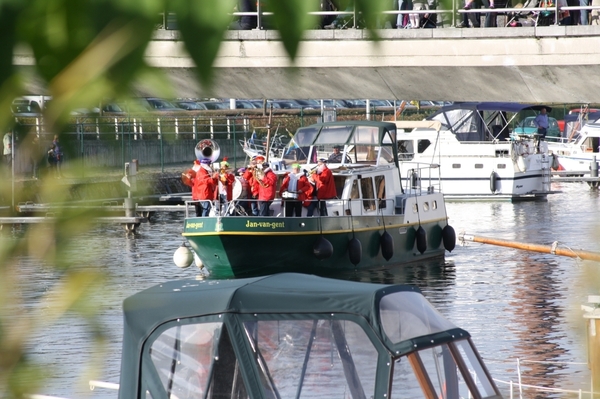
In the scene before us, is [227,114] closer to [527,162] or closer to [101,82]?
[527,162]

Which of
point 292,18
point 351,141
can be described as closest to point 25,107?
point 292,18

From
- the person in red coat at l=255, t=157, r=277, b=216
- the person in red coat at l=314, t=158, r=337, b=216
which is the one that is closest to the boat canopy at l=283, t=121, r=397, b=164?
the person in red coat at l=314, t=158, r=337, b=216

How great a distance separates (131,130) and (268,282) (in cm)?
662

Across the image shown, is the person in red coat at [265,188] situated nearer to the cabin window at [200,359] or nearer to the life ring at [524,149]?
the cabin window at [200,359]

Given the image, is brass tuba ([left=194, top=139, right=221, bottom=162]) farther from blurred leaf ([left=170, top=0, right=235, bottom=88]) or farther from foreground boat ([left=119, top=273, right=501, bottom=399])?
blurred leaf ([left=170, top=0, right=235, bottom=88])

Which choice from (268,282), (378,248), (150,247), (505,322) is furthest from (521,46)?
(150,247)

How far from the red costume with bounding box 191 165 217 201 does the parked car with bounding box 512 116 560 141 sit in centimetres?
3064

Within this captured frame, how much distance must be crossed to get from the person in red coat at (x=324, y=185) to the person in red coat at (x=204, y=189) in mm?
2348

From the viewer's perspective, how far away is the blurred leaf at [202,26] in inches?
47.2

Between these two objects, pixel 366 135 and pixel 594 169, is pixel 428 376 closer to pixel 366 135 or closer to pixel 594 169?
pixel 366 135

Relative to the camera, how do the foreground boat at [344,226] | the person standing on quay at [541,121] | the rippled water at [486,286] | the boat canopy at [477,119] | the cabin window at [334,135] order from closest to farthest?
the rippled water at [486,286] < the foreground boat at [344,226] < the cabin window at [334,135] < the boat canopy at [477,119] < the person standing on quay at [541,121]

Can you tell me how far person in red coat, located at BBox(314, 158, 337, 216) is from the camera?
24.3 meters

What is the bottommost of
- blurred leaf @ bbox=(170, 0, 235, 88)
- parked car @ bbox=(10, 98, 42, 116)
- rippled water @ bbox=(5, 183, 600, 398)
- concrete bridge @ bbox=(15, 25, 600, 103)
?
rippled water @ bbox=(5, 183, 600, 398)

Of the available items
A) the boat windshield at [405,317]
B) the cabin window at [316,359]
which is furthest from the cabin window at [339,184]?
the cabin window at [316,359]
